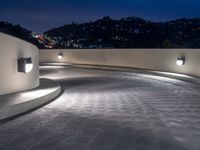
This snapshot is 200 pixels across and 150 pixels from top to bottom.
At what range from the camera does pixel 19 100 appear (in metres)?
6.23

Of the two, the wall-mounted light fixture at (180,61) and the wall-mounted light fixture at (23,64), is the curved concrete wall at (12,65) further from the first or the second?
the wall-mounted light fixture at (180,61)

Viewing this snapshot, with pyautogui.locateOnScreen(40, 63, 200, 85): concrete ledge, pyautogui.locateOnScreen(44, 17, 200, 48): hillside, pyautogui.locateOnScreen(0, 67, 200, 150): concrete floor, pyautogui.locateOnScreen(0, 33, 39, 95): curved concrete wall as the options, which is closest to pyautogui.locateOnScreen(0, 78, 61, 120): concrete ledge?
pyautogui.locateOnScreen(0, 67, 200, 150): concrete floor

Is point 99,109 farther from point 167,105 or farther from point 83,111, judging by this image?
point 167,105

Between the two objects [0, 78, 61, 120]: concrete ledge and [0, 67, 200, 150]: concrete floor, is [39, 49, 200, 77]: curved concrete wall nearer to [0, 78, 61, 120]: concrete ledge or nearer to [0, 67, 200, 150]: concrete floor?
[0, 67, 200, 150]: concrete floor

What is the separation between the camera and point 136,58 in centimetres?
1631

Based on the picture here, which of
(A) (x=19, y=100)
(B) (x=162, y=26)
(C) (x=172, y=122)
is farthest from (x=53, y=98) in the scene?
(B) (x=162, y=26)

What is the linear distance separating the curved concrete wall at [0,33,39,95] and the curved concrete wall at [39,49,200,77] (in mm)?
7018

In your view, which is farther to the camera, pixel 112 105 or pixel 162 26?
pixel 162 26

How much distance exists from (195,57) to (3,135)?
30.4 feet

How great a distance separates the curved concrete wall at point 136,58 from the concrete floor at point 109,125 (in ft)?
15.2

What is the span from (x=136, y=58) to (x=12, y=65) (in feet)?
33.2

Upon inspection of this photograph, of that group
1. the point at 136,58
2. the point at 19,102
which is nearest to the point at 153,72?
the point at 136,58

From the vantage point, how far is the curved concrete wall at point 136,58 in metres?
12.2

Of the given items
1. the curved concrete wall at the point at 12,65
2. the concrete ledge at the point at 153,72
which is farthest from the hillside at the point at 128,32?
the curved concrete wall at the point at 12,65
